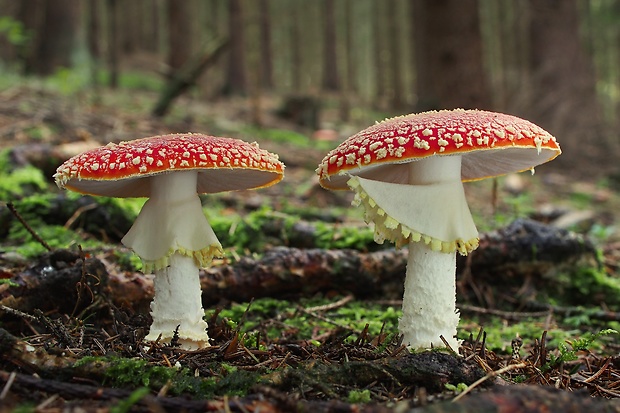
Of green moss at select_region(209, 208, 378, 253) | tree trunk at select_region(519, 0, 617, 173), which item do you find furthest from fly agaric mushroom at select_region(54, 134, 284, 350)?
tree trunk at select_region(519, 0, 617, 173)

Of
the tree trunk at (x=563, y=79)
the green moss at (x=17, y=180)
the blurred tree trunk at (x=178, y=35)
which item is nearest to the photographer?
the green moss at (x=17, y=180)

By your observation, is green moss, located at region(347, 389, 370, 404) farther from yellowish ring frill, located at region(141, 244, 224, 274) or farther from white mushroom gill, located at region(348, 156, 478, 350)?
yellowish ring frill, located at region(141, 244, 224, 274)

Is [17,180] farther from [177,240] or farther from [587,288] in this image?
[587,288]

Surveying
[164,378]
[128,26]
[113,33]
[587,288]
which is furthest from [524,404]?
[128,26]

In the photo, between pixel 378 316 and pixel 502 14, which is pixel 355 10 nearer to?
pixel 502 14

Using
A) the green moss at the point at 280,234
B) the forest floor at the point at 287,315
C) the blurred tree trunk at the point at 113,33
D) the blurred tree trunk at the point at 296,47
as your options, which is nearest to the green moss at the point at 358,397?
the forest floor at the point at 287,315

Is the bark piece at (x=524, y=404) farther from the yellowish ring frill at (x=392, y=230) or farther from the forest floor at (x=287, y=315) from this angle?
the yellowish ring frill at (x=392, y=230)

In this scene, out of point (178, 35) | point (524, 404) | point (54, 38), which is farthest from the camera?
point (178, 35)
